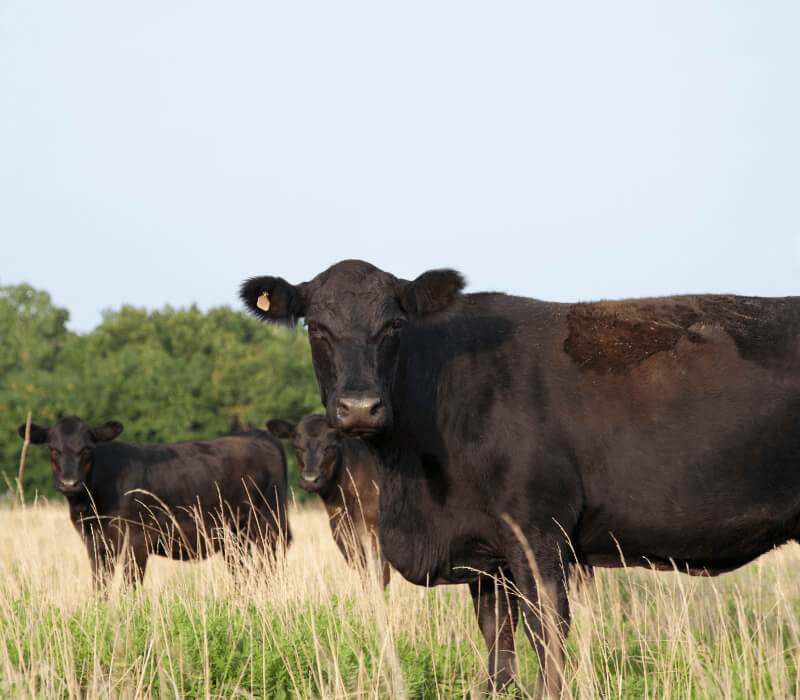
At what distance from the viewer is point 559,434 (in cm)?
527

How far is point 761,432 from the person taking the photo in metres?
5.32

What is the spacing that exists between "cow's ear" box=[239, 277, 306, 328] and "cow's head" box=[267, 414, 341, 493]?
6.04m

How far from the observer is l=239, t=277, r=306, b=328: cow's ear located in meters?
5.57

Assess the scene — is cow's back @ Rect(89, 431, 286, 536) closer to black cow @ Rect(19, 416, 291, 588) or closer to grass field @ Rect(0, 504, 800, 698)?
black cow @ Rect(19, 416, 291, 588)

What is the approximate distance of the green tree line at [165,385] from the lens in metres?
33.5

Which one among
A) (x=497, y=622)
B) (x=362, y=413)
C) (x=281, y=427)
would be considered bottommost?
(x=497, y=622)

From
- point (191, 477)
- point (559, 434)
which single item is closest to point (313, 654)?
point (559, 434)

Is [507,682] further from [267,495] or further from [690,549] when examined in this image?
[267,495]

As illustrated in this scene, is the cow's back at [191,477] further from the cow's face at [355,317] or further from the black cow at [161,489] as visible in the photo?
the cow's face at [355,317]

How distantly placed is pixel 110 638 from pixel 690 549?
138 inches

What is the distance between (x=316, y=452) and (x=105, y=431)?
110 inches

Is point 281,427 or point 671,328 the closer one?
point 671,328

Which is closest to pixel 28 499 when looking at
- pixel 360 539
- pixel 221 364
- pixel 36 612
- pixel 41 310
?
pixel 221 364

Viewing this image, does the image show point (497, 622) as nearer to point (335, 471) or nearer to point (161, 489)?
point (335, 471)
